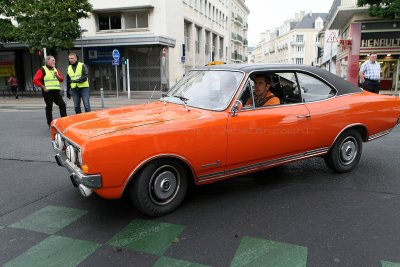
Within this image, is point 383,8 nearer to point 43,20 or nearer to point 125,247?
point 43,20

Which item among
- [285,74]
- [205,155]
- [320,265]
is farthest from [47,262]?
[285,74]

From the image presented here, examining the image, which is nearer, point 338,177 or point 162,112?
point 162,112

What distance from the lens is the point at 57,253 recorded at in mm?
2953

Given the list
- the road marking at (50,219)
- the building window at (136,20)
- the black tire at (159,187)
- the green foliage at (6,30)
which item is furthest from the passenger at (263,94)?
the building window at (136,20)

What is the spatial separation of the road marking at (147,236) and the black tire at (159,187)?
162mm

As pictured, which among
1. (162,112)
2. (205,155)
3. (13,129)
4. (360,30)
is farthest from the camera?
(360,30)

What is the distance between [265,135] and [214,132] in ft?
2.31

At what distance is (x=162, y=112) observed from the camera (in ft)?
13.4

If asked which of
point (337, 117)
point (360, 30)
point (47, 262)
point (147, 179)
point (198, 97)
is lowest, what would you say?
point (47, 262)

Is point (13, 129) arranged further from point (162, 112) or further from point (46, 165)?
point (162, 112)

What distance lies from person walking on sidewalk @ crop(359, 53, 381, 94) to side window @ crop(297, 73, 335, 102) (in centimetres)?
654

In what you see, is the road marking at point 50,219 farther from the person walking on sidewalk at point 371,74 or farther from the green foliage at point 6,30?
the green foliage at point 6,30

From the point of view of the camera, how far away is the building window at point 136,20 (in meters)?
29.1

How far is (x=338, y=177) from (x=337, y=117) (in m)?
0.85
